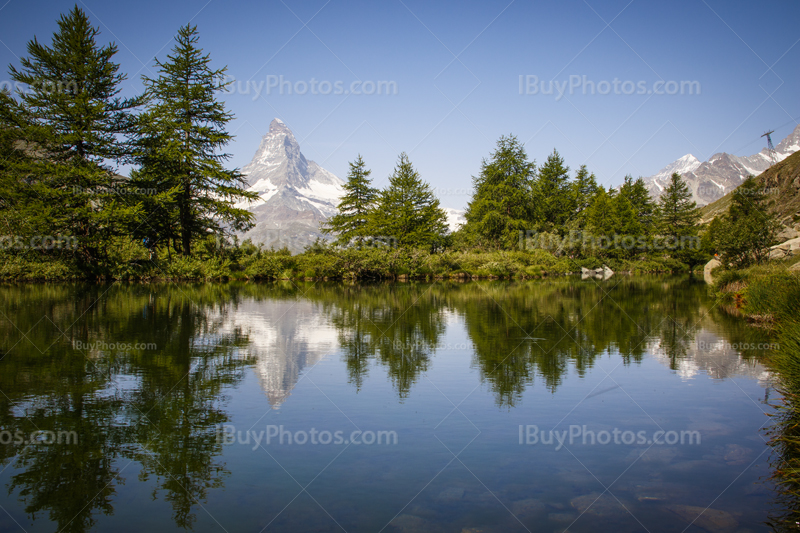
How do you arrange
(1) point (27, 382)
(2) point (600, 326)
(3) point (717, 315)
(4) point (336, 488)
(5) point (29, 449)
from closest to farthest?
1. (4) point (336, 488)
2. (5) point (29, 449)
3. (1) point (27, 382)
4. (2) point (600, 326)
5. (3) point (717, 315)

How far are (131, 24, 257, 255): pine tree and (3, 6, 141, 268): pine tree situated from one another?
2815 millimetres

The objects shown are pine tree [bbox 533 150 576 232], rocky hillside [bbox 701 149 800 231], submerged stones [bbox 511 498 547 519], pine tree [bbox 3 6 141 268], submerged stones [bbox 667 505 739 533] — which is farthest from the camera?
rocky hillside [bbox 701 149 800 231]

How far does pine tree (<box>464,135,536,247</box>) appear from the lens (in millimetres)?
56219

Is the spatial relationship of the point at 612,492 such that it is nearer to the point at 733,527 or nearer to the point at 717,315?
the point at 733,527

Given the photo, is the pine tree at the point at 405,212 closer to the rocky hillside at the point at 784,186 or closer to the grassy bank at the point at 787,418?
the grassy bank at the point at 787,418

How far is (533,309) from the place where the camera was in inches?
733

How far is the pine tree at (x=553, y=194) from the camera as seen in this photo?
6427 centimetres

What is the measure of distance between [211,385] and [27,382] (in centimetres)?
260

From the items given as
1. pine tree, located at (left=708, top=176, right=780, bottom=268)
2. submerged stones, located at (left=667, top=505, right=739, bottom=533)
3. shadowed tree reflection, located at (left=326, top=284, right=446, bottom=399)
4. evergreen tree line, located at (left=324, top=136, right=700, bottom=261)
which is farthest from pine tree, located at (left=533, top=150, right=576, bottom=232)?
submerged stones, located at (left=667, top=505, right=739, bottom=533)

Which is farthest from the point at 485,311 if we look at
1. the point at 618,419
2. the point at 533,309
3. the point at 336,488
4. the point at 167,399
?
the point at 336,488

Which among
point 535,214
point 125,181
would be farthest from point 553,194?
point 125,181

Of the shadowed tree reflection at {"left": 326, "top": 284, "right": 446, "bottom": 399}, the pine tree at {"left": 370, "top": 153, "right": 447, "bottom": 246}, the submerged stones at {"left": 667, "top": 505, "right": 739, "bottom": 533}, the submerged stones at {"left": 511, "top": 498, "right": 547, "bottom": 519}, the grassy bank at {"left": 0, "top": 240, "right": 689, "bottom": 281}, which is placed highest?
the pine tree at {"left": 370, "top": 153, "right": 447, "bottom": 246}

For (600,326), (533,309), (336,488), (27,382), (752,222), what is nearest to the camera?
(336,488)

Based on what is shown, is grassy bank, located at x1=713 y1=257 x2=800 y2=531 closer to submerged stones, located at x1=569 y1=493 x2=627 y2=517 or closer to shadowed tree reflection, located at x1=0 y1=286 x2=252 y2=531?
submerged stones, located at x1=569 y1=493 x2=627 y2=517
